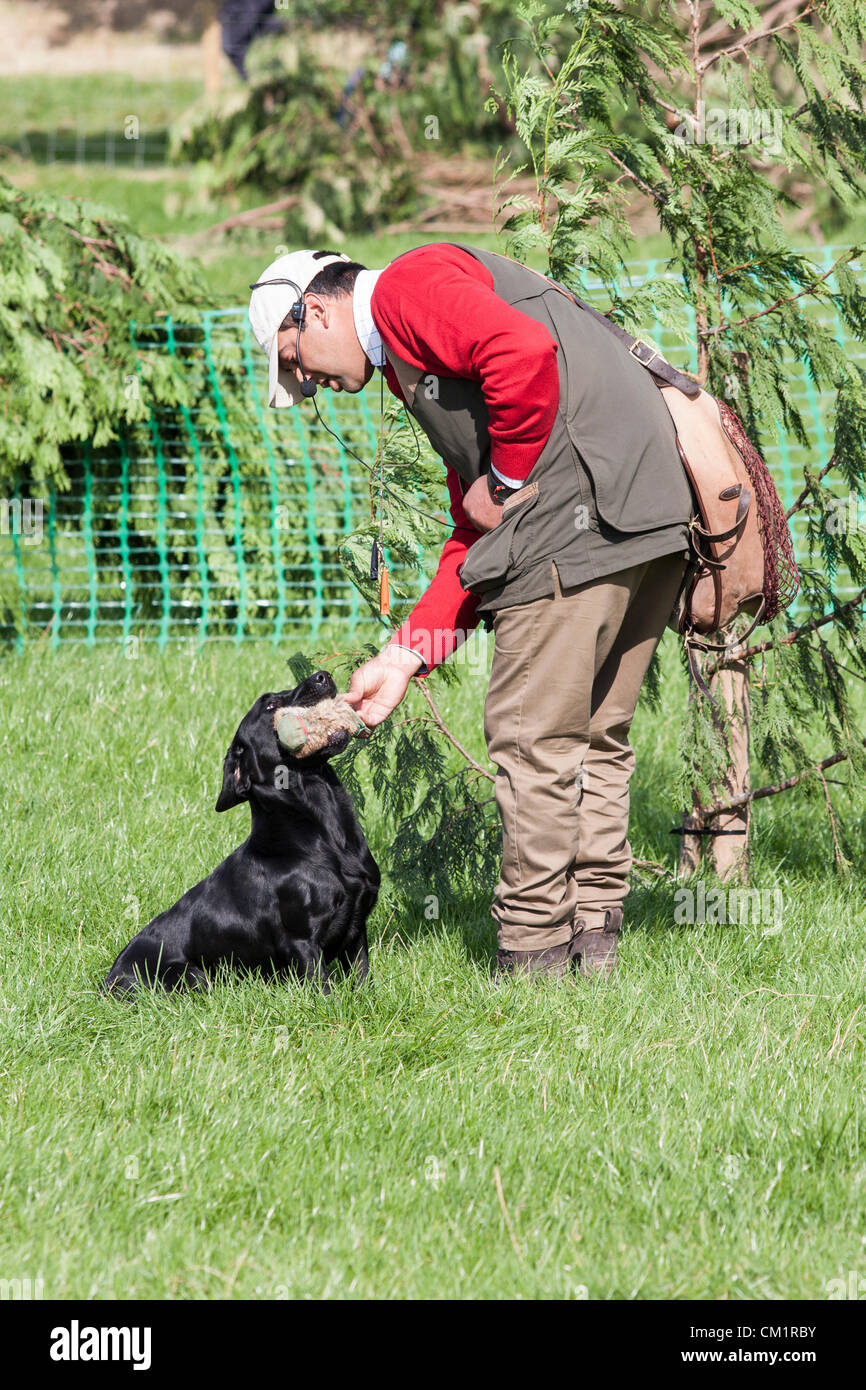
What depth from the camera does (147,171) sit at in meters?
17.5

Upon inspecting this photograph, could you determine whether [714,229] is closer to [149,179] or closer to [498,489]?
[498,489]

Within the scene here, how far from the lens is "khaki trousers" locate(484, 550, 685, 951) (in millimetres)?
3334

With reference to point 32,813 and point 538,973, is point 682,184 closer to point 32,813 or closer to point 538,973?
point 538,973

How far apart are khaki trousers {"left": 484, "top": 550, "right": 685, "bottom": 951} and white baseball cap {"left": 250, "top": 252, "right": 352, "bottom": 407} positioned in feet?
2.89

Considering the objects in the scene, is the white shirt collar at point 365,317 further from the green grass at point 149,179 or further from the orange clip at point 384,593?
the green grass at point 149,179

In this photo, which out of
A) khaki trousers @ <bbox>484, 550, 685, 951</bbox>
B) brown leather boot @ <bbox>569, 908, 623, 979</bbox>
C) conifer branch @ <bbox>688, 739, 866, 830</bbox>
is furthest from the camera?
conifer branch @ <bbox>688, 739, 866, 830</bbox>

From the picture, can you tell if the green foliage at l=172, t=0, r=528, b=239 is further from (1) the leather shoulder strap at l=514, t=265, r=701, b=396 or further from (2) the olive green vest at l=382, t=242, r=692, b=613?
(2) the olive green vest at l=382, t=242, r=692, b=613

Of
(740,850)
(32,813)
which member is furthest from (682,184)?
(32,813)

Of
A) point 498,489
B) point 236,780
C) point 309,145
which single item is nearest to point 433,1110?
point 236,780

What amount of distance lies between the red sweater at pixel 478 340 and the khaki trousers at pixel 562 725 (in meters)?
0.41

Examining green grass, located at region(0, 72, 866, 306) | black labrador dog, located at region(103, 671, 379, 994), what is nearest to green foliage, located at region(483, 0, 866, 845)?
black labrador dog, located at region(103, 671, 379, 994)

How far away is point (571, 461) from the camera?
10.5ft

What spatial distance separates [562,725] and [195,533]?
14.0 ft

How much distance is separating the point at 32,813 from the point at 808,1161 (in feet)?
10.6
